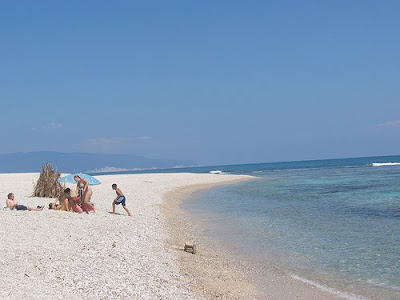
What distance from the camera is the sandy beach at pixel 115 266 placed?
766 centimetres

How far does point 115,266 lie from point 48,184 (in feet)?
49.5

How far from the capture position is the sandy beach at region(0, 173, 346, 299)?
766cm

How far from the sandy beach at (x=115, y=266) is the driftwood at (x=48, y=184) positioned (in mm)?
7747

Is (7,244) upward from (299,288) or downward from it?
upward

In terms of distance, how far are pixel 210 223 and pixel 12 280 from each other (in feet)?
36.1

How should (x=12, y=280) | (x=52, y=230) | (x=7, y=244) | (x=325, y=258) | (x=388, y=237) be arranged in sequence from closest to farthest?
(x=12, y=280) < (x=7, y=244) < (x=325, y=258) < (x=52, y=230) < (x=388, y=237)

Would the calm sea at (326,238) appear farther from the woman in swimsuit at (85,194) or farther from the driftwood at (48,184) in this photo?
the driftwood at (48,184)

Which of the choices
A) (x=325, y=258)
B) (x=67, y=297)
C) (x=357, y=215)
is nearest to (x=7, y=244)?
(x=67, y=297)

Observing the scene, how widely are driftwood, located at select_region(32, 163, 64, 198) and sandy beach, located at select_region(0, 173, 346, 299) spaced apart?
7.75m

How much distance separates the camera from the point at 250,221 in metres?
18.0

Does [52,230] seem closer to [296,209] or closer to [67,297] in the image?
[67,297]

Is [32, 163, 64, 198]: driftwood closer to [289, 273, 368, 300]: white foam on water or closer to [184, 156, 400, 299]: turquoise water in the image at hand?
[184, 156, 400, 299]: turquoise water

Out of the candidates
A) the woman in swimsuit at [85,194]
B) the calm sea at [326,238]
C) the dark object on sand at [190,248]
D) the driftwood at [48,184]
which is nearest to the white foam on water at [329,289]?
the calm sea at [326,238]

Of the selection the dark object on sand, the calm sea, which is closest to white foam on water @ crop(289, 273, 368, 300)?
the calm sea
